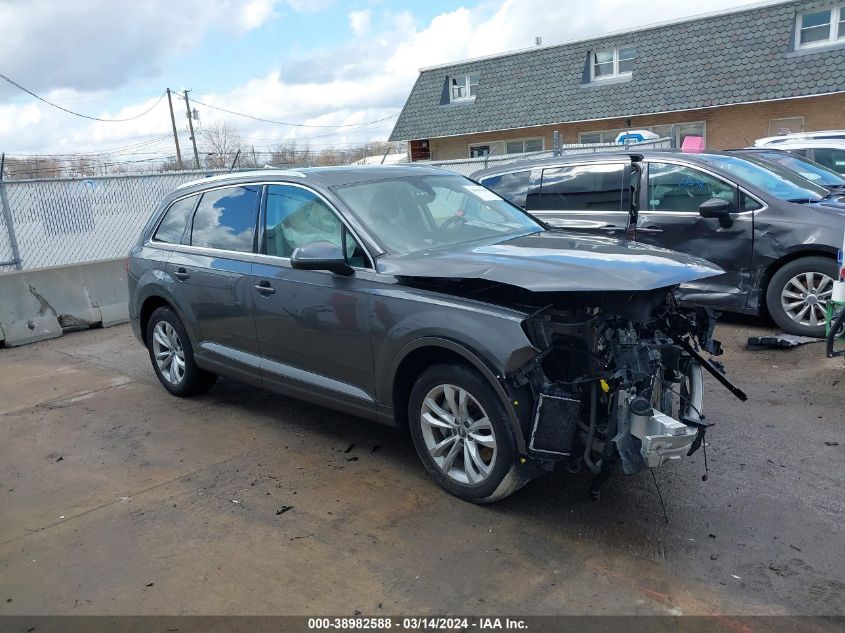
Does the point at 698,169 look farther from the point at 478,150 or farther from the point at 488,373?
the point at 478,150

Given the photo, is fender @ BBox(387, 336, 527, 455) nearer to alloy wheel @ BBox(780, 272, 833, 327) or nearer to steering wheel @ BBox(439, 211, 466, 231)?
steering wheel @ BBox(439, 211, 466, 231)

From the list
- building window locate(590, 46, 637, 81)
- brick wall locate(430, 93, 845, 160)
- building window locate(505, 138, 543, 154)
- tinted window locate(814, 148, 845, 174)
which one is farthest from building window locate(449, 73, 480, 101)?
tinted window locate(814, 148, 845, 174)

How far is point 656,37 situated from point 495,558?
25.0 m

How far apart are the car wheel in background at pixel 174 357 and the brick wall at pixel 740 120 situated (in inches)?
838

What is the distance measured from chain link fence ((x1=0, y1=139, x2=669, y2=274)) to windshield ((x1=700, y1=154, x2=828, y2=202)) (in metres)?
3.23

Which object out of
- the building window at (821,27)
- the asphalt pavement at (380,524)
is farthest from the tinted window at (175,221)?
the building window at (821,27)

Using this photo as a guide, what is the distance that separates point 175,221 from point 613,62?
2344cm

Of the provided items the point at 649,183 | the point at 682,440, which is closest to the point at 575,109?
the point at 649,183

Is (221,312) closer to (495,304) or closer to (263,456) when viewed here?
(263,456)

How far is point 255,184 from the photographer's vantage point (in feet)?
17.3

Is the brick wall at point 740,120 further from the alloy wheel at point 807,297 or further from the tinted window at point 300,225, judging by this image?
the tinted window at point 300,225

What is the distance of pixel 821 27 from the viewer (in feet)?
71.1

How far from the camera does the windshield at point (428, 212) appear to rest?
453cm

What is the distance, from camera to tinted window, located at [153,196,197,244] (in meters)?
5.91
